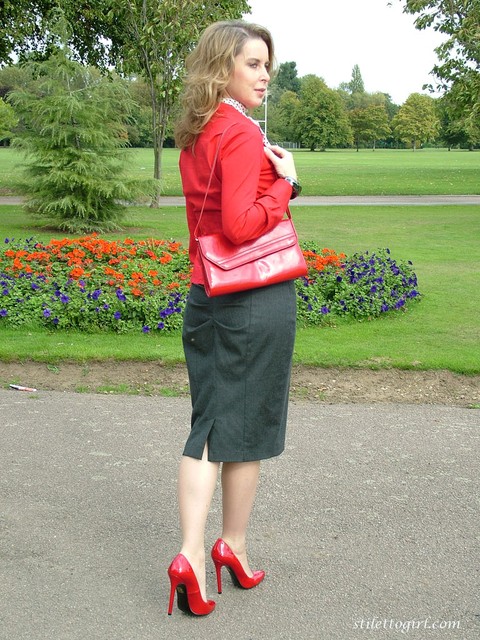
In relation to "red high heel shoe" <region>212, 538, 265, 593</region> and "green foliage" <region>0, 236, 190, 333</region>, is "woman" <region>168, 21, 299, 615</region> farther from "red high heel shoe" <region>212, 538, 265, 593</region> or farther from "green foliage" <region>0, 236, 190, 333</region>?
"green foliage" <region>0, 236, 190, 333</region>

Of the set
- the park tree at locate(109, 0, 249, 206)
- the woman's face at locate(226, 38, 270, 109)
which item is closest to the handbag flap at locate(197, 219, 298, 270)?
the woman's face at locate(226, 38, 270, 109)

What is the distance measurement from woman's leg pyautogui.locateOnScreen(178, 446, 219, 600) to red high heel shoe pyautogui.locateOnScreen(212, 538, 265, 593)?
0.49 ft

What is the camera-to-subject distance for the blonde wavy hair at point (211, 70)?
108 inches

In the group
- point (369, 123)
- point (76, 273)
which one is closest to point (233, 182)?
point (76, 273)

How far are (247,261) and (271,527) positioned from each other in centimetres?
135

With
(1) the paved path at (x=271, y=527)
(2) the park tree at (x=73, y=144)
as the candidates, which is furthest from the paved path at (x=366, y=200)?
(1) the paved path at (x=271, y=527)

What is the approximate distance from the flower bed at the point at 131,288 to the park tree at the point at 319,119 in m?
73.4

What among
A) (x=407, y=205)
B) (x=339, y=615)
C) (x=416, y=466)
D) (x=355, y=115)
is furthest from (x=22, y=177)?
(x=355, y=115)

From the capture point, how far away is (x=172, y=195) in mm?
26266

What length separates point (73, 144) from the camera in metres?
14.9

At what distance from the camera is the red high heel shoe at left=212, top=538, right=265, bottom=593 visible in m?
3.04

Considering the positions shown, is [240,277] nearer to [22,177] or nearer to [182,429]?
[182,429]

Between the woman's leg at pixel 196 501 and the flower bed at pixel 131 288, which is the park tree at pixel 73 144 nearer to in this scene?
the flower bed at pixel 131 288

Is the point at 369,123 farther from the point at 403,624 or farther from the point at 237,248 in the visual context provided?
the point at 403,624
